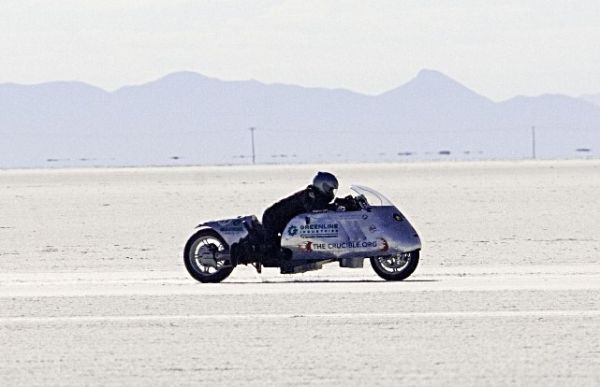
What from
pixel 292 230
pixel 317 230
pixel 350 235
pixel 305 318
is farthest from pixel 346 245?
pixel 305 318

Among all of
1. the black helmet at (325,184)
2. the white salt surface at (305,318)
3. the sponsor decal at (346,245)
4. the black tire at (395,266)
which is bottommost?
the white salt surface at (305,318)

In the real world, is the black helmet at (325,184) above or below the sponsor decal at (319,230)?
above

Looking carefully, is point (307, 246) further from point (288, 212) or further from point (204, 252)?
point (204, 252)

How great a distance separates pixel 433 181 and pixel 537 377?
197 feet

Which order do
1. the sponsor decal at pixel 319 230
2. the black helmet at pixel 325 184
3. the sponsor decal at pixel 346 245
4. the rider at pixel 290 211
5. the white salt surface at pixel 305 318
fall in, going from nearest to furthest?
1. the white salt surface at pixel 305 318
2. the sponsor decal at pixel 346 245
3. the sponsor decal at pixel 319 230
4. the black helmet at pixel 325 184
5. the rider at pixel 290 211

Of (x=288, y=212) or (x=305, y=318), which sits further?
(x=288, y=212)

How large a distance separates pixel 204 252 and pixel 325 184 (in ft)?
5.56

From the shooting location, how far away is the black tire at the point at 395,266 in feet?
63.4

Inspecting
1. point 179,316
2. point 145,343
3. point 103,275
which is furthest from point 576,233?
point 145,343

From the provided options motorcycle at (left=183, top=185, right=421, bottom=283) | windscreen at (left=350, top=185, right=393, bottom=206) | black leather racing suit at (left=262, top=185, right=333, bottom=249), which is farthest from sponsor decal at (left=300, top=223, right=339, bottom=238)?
windscreen at (left=350, top=185, right=393, bottom=206)

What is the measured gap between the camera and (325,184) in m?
19.4

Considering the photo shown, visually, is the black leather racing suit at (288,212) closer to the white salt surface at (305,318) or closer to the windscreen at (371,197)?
the windscreen at (371,197)

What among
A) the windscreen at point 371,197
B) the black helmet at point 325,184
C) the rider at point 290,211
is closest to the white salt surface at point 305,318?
the rider at point 290,211

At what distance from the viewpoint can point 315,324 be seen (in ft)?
48.6
